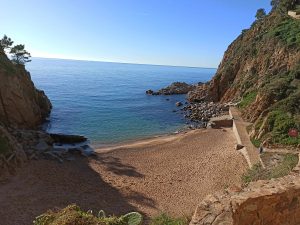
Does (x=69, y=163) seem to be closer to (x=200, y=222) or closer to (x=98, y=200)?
(x=98, y=200)

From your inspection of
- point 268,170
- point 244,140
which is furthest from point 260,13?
point 268,170

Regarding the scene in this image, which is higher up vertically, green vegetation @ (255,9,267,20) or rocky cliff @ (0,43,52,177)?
green vegetation @ (255,9,267,20)

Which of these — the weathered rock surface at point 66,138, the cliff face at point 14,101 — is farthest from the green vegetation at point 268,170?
the cliff face at point 14,101

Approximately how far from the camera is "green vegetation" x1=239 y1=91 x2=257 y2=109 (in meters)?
44.0

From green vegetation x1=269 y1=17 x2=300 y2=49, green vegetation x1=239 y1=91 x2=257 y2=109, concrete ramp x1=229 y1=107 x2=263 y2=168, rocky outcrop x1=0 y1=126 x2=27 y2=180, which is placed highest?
green vegetation x1=269 y1=17 x2=300 y2=49

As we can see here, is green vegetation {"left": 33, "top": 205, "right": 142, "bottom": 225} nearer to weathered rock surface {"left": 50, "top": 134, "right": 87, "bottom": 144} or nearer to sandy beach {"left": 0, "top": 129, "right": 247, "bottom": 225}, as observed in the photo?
sandy beach {"left": 0, "top": 129, "right": 247, "bottom": 225}

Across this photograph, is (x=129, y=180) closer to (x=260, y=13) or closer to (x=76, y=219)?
(x=76, y=219)

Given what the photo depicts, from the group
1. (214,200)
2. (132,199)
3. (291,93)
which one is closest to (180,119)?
(291,93)

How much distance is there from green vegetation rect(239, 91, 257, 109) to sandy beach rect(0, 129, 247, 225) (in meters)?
9.02

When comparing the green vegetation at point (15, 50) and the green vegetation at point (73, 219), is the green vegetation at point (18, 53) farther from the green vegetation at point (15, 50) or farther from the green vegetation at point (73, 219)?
the green vegetation at point (73, 219)

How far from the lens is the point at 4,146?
27.8 m

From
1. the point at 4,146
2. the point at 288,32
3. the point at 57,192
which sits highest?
the point at 288,32

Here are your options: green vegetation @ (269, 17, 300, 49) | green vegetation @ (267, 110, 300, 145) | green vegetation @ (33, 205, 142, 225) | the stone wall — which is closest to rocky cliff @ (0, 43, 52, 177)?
green vegetation @ (33, 205, 142, 225)

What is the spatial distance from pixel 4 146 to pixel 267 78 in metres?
31.9
